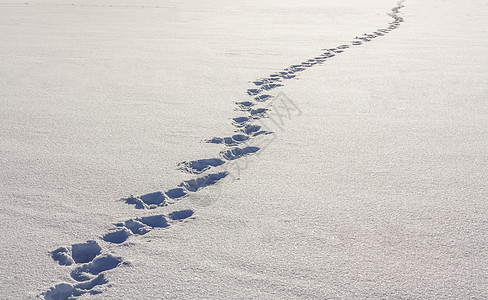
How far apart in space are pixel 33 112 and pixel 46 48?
2.22 metres

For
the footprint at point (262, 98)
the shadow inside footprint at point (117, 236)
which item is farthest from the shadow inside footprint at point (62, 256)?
the footprint at point (262, 98)

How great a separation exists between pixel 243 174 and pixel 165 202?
404 mm

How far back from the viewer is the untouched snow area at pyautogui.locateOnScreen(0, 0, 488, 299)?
56.8 inches

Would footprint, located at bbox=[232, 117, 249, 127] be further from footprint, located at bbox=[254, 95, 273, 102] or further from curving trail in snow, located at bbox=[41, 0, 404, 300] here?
footprint, located at bbox=[254, 95, 273, 102]

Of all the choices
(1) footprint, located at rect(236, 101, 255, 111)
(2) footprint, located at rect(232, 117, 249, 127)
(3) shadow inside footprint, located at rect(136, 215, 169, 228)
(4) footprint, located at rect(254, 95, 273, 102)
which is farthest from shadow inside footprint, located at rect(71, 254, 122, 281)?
(4) footprint, located at rect(254, 95, 273, 102)

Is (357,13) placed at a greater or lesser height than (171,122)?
greater

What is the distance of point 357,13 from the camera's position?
8.03m

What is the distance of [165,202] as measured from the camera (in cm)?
186

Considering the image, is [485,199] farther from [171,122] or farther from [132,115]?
[132,115]

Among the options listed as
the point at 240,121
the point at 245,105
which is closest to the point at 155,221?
the point at 240,121

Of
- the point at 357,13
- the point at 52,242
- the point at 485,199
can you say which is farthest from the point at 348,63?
the point at 357,13

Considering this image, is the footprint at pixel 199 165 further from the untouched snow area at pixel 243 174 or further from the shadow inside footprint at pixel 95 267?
the shadow inside footprint at pixel 95 267

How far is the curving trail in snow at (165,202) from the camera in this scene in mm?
1427

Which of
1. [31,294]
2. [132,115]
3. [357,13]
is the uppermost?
[357,13]
